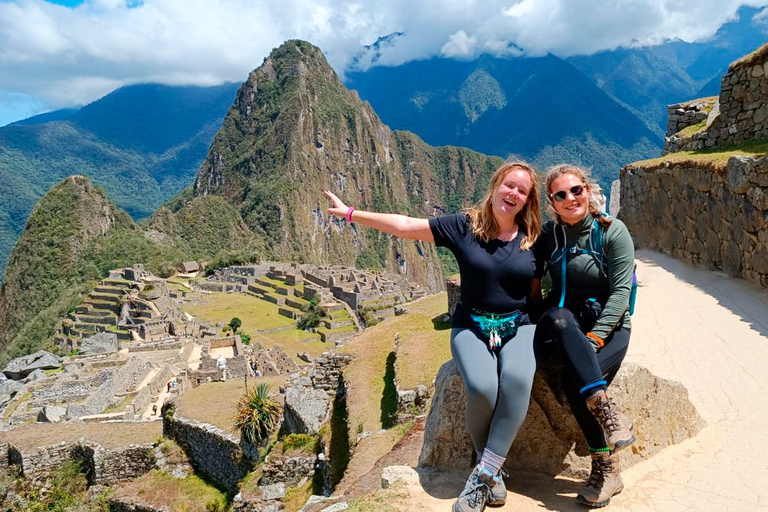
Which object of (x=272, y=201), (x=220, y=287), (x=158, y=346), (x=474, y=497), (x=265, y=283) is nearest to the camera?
(x=474, y=497)

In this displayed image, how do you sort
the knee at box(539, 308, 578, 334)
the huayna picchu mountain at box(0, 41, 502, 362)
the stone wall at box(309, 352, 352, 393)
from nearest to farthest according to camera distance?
the knee at box(539, 308, 578, 334) < the stone wall at box(309, 352, 352, 393) < the huayna picchu mountain at box(0, 41, 502, 362)

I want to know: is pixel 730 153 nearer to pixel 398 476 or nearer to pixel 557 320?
pixel 557 320

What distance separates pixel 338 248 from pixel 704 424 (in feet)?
442

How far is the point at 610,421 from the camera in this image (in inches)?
129

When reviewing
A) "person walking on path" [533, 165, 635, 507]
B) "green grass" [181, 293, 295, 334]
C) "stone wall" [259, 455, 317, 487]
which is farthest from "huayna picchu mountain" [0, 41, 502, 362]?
"person walking on path" [533, 165, 635, 507]

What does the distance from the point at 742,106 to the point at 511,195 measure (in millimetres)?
9652

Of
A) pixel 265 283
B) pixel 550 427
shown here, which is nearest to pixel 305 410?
pixel 550 427

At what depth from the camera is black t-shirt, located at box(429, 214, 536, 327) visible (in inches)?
140

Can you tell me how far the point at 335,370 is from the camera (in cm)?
980

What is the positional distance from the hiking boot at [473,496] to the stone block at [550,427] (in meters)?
0.63

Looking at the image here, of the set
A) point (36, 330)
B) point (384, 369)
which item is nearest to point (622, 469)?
point (384, 369)

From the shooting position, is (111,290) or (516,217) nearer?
(516,217)

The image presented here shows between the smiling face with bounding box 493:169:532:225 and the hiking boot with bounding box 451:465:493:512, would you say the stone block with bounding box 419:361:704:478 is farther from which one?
the smiling face with bounding box 493:169:532:225

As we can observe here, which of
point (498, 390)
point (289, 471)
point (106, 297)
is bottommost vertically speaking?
point (106, 297)
